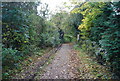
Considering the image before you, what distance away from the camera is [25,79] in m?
3.86

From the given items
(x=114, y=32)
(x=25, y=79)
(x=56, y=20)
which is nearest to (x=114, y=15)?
(x=114, y=32)

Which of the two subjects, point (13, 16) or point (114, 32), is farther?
point (13, 16)

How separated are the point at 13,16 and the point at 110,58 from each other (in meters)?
4.72

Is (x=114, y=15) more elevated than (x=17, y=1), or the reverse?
(x=17, y=1)

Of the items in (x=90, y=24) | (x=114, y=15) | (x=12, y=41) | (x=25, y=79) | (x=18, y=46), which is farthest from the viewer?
(x=90, y=24)

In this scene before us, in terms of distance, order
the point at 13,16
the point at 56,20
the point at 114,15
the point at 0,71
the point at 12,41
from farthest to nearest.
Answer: the point at 56,20 < the point at 12,41 < the point at 13,16 < the point at 114,15 < the point at 0,71

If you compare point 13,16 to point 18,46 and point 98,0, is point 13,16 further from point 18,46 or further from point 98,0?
point 98,0

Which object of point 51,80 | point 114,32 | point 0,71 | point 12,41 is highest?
point 114,32

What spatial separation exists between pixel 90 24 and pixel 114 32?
4.33 metres

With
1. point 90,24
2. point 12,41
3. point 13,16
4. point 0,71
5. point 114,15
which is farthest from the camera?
point 90,24

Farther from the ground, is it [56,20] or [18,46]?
[56,20]

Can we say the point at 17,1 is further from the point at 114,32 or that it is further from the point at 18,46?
the point at 114,32

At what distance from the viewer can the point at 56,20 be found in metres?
23.7

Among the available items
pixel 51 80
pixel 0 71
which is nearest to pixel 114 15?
pixel 51 80
